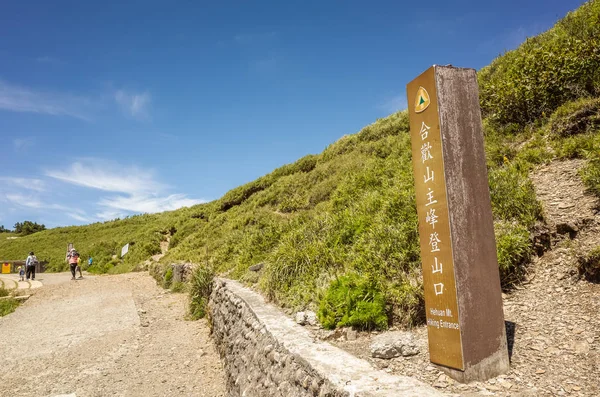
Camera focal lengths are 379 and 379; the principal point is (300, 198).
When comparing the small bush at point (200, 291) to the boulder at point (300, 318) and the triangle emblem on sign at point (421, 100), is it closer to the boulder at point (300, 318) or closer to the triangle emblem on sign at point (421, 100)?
the boulder at point (300, 318)

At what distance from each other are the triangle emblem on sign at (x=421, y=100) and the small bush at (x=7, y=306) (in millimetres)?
14674

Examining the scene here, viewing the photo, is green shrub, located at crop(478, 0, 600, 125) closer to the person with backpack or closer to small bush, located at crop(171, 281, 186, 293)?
small bush, located at crop(171, 281, 186, 293)

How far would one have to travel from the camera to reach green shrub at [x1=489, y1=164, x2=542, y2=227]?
5.29m

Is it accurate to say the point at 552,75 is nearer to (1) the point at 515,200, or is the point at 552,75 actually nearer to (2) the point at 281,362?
(1) the point at 515,200

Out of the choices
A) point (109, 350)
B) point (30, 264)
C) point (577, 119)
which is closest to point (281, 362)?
point (109, 350)

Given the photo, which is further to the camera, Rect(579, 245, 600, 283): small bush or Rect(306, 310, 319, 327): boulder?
Rect(306, 310, 319, 327): boulder

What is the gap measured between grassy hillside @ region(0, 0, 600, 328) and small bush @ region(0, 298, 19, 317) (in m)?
6.29

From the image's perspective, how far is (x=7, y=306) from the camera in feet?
43.0

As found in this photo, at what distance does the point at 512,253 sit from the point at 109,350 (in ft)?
28.1

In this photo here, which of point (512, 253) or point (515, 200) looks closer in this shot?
point (512, 253)

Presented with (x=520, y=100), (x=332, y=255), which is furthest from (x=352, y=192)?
(x=520, y=100)

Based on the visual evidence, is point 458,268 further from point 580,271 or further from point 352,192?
point 352,192

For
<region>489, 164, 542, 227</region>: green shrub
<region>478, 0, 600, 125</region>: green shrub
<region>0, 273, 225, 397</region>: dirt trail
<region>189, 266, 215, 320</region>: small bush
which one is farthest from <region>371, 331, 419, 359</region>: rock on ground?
<region>189, 266, 215, 320</region>: small bush

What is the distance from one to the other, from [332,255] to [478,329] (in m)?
3.44
